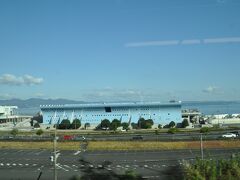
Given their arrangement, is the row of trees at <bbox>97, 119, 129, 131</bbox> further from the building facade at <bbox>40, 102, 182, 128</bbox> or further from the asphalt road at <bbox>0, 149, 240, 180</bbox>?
the asphalt road at <bbox>0, 149, 240, 180</bbox>

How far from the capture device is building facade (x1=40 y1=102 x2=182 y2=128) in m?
69.1

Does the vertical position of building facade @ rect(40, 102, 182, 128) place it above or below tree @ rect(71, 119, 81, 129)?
above

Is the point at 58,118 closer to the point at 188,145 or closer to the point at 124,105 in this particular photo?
the point at 124,105

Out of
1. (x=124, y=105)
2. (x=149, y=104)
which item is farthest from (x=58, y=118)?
(x=149, y=104)

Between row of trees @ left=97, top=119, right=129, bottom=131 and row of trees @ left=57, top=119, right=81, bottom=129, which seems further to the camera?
row of trees @ left=57, top=119, right=81, bottom=129

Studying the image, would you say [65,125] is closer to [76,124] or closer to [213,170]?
[76,124]

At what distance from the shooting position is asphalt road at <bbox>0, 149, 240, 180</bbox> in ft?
61.6

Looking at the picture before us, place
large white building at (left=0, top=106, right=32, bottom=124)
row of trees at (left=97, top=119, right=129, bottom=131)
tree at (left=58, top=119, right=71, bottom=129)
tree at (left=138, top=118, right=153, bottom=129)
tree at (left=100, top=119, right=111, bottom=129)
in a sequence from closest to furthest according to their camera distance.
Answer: row of trees at (left=97, top=119, right=129, bottom=131) → tree at (left=138, top=118, right=153, bottom=129) → tree at (left=100, top=119, right=111, bottom=129) → tree at (left=58, top=119, right=71, bottom=129) → large white building at (left=0, top=106, right=32, bottom=124)

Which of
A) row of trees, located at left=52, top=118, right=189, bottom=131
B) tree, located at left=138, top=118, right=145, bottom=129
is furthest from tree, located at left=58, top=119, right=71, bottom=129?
tree, located at left=138, top=118, right=145, bottom=129

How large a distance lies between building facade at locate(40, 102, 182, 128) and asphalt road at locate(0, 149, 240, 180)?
40.6m

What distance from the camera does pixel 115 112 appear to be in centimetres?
7088

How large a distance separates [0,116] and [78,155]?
213ft

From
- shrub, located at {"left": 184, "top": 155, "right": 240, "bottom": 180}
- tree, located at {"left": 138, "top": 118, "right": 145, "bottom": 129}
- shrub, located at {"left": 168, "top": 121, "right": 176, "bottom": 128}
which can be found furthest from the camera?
shrub, located at {"left": 168, "top": 121, "right": 176, "bottom": 128}

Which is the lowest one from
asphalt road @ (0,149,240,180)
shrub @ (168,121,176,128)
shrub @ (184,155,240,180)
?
asphalt road @ (0,149,240,180)
